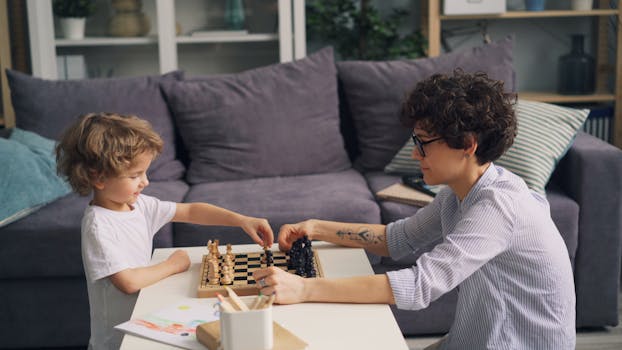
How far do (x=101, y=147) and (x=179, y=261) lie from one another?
29cm

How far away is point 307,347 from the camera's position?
1.28 meters

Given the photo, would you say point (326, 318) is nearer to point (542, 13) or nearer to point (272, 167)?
point (272, 167)

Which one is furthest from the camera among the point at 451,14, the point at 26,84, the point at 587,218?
the point at 451,14

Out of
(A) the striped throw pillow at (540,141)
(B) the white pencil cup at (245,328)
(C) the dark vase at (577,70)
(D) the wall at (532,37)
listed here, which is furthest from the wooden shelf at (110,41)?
(B) the white pencil cup at (245,328)

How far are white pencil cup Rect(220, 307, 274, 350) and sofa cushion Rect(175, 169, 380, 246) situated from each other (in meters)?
1.34

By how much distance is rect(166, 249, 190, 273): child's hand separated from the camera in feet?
5.46

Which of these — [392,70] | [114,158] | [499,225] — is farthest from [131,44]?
[499,225]

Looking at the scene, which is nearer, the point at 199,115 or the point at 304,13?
the point at 199,115

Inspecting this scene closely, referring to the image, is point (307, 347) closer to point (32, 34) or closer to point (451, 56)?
point (451, 56)

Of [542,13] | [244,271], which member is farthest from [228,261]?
[542,13]

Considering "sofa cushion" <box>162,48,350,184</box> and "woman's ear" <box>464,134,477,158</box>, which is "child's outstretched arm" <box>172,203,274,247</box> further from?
"sofa cushion" <box>162,48,350,184</box>

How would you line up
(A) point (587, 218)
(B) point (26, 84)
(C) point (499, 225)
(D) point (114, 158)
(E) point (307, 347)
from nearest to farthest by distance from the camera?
(E) point (307, 347) < (C) point (499, 225) < (D) point (114, 158) < (A) point (587, 218) < (B) point (26, 84)

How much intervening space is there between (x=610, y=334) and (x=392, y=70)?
1258mm

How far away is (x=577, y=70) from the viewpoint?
3799 millimetres
